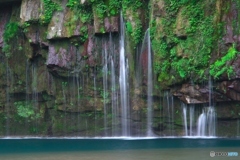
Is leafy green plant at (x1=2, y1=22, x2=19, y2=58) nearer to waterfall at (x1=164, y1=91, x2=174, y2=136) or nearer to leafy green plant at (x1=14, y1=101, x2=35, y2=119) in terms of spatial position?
leafy green plant at (x1=14, y1=101, x2=35, y2=119)

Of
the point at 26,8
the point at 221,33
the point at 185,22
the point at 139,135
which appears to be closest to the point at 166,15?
the point at 185,22

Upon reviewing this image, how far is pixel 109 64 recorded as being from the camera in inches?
944

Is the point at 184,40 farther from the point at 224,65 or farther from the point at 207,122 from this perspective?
the point at 207,122

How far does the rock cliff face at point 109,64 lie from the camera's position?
21.2m

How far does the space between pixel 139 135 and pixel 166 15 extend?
6.45m

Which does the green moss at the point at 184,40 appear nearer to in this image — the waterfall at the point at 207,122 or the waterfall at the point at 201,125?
the waterfall at the point at 207,122

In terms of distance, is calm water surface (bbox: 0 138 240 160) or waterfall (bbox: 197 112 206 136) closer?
calm water surface (bbox: 0 138 240 160)

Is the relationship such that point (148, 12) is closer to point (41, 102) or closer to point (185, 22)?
point (185, 22)

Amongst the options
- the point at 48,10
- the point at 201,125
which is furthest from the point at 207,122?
the point at 48,10

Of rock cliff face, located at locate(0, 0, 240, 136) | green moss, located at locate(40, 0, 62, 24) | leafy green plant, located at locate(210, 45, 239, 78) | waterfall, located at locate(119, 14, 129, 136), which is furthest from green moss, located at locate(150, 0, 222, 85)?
green moss, located at locate(40, 0, 62, 24)

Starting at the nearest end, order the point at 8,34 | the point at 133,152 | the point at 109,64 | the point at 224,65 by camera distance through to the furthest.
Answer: the point at 133,152
the point at 224,65
the point at 109,64
the point at 8,34

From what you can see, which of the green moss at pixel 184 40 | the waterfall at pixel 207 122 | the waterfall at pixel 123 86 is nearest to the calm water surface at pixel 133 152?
the waterfall at pixel 207 122

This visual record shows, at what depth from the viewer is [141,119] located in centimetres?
2334

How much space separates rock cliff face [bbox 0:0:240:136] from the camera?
837 inches
